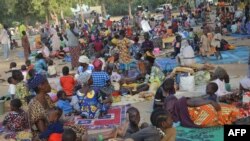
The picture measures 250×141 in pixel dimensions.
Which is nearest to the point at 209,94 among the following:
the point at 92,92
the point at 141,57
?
the point at 92,92

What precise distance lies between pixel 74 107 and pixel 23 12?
81.7 ft

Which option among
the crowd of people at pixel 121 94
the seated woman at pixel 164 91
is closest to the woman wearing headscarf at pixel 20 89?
the crowd of people at pixel 121 94

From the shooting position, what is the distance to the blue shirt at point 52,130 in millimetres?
5480

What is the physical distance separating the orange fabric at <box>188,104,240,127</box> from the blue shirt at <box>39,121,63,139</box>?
2.66 metres

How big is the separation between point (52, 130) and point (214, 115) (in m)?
2.98

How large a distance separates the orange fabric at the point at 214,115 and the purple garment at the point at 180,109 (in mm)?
163

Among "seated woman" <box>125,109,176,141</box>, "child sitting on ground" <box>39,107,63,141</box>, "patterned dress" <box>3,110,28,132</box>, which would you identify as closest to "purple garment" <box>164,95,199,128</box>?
"seated woman" <box>125,109,176,141</box>

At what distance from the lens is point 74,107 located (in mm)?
8883

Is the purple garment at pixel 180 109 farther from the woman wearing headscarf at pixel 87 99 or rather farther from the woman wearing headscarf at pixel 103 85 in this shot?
the woman wearing headscarf at pixel 103 85

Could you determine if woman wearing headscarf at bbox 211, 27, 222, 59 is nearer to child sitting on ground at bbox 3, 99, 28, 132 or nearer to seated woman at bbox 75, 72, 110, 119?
seated woman at bbox 75, 72, 110, 119

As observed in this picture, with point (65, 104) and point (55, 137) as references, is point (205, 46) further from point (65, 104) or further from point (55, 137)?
point (55, 137)

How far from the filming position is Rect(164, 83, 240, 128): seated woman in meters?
7.19

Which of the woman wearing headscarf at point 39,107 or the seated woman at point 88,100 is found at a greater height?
the woman wearing headscarf at point 39,107

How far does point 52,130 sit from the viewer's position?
5.52 metres
